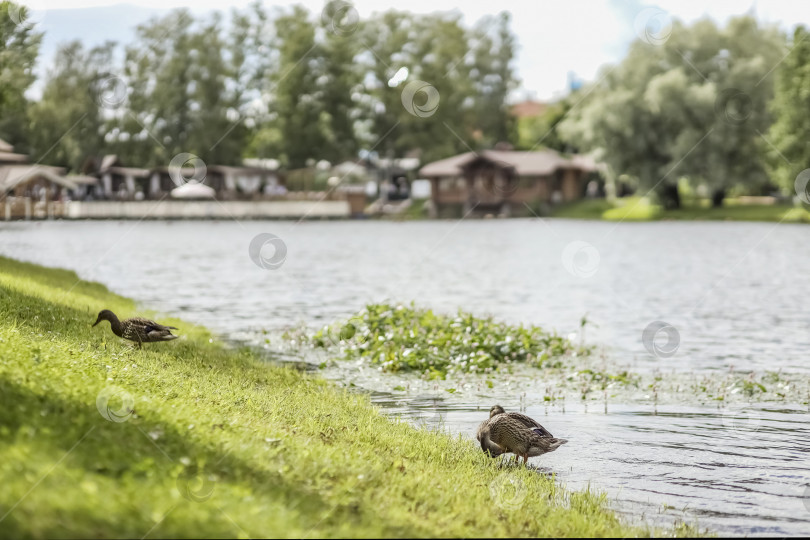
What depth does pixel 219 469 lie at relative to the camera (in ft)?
28.2

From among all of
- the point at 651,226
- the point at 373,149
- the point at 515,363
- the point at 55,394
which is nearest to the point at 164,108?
the point at 373,149

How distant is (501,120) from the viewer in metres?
136

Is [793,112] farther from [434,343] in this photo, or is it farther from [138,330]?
[138,330]

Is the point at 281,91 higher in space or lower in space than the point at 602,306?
higher

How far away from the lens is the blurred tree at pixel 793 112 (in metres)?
79.8

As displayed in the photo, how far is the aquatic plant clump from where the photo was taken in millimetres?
19078

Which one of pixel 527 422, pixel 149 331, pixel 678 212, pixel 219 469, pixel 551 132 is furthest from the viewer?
pixel 551 132

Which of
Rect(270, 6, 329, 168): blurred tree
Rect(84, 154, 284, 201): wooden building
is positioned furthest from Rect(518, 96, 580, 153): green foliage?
Rect(84, 154, 284, 201): wooden building

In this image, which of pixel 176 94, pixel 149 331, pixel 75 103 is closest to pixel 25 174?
pixel 75 103

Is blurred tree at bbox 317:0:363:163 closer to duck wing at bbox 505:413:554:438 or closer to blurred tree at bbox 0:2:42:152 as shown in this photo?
blurred tree at bbox 0:2:42:152

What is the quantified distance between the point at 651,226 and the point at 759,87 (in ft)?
50.1

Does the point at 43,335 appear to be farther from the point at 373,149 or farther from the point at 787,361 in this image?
A: the point at 373,149

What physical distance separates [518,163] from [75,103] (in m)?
50.7

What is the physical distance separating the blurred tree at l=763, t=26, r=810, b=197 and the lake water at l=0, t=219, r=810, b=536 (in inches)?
189
